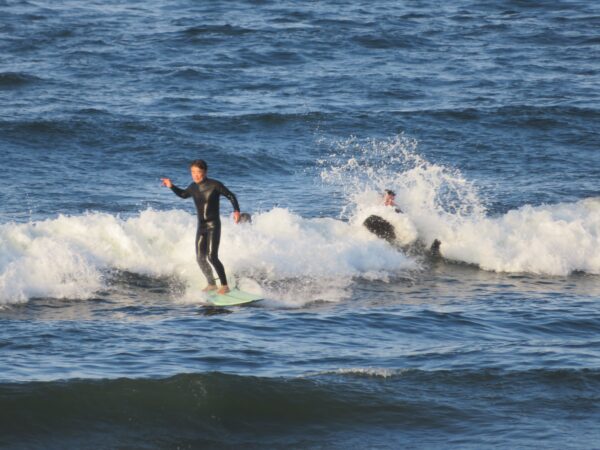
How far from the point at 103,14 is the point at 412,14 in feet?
33.1

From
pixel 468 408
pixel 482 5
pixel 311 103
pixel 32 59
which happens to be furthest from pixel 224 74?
pixel 468 408

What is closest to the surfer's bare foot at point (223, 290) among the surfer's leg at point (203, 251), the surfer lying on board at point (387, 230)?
the surfer's leg at point (203, 251)

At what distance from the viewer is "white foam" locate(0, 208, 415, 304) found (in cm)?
1467

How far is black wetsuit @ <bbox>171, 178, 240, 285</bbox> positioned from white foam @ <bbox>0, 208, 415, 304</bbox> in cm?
56

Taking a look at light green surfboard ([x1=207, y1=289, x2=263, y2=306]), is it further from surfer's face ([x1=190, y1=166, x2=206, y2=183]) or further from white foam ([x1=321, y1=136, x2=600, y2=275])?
white foam ([x1=321, y1=136, x2=600, y2=275])

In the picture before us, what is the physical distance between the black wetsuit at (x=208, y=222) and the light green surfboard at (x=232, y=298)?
201mm

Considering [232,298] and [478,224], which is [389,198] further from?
[232,298]

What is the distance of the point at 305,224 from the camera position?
58.9 feet

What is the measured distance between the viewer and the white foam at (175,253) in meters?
14.7

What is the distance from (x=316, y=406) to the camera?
34.9ft

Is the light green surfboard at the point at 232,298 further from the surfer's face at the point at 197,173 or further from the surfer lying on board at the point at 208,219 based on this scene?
the surfer's face at the point at 197,173

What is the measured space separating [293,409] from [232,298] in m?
3.49

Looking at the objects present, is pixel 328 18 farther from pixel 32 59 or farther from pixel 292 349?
pixel 292 349

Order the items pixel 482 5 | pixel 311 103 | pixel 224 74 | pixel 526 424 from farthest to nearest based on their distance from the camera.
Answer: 1. pixel 482 5
2. pixel 224 74
3. pixel 311 103
4. pixel 526 424
